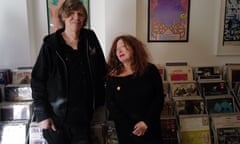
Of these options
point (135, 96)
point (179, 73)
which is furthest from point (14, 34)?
point (179, 73)

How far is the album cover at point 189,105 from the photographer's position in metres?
2.07

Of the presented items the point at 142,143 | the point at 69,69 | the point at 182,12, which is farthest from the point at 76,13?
the point at 182,12

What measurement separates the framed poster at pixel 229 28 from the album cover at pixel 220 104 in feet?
1.64

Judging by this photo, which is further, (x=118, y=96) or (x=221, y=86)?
(x=221, y=86)

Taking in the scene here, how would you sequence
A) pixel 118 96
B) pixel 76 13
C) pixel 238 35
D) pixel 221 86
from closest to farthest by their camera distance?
pixel 76 13 → pixel 118 96 → pixel 221 86 → pixel 238 35

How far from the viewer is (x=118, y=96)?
1.50 metres

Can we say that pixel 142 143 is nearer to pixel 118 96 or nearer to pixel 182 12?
pixel 118 96

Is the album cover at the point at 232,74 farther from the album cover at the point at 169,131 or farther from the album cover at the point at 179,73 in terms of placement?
the album cover at the point at 169,131

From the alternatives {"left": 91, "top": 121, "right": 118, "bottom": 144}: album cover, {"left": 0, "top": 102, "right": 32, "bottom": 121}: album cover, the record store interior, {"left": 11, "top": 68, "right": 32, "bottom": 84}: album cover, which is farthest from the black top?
{"left": 11, "top": 68, "right": 32, "bottom": 84}: album cover

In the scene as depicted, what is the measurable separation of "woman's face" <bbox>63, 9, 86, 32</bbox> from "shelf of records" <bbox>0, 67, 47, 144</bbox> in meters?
0.76

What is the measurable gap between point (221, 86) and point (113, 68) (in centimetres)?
114

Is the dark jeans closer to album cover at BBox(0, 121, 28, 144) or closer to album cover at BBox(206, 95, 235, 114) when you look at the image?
album cover at BBox(0, 121, 28, 144)

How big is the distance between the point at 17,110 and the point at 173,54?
1.48 m

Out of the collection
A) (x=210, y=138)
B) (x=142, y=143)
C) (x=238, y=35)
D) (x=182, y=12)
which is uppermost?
(x=182, y=12)
